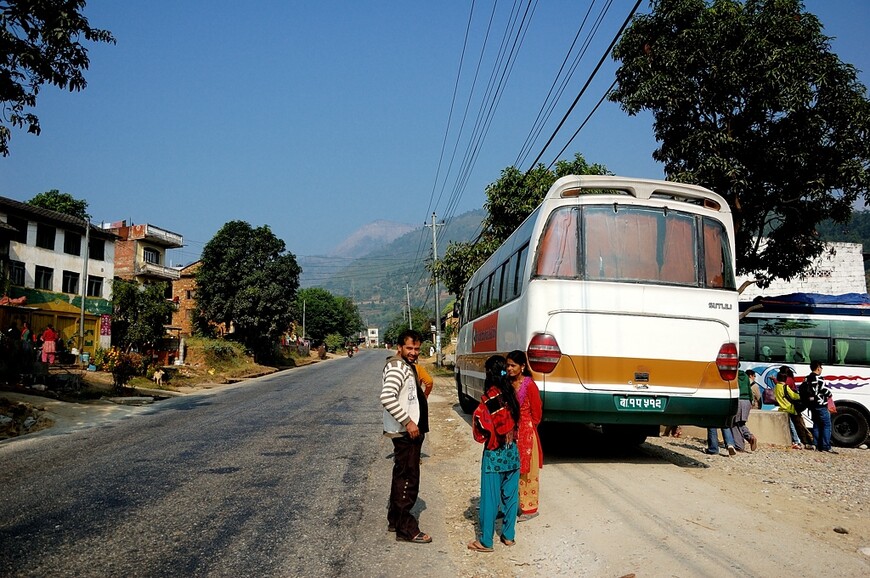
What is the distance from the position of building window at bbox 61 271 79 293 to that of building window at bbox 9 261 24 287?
10.2 feet

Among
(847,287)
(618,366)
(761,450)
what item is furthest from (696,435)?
(847,287)

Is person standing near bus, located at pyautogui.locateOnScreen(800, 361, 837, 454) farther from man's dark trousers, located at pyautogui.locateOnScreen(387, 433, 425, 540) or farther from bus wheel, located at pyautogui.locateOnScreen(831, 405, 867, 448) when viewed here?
man's dark trousers, located at pyautogui.locateOnScreen(387, 433, 425, 540)

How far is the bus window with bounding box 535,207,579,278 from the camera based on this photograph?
8.07m

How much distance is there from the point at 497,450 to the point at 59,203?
59.3 m

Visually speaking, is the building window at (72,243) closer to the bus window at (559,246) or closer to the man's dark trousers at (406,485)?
the bus window at (559,246)

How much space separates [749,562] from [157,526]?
487 centimetres

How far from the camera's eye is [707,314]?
7898 millimetres

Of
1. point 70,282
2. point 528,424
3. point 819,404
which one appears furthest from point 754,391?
point 70,282

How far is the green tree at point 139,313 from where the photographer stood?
31.5m

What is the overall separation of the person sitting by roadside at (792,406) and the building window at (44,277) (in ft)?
124

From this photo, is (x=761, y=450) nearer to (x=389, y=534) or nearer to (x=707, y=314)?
(x=707, y=314)

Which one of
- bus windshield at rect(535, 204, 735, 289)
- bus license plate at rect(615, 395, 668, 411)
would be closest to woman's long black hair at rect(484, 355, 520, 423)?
bus license plate at rect(615, 395, 668, 411)

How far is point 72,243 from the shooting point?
128 feet

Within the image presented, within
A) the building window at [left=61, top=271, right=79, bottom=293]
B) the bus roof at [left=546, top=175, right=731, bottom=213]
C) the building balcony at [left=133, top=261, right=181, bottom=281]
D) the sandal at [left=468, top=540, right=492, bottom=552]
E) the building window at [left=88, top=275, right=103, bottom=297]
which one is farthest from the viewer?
the building balcony at [left=133, top=261, right=181, bottom=281]
